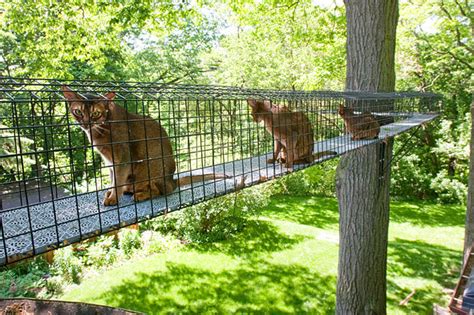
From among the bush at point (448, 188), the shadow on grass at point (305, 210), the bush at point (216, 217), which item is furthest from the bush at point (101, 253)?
the bush at point (448, 188)

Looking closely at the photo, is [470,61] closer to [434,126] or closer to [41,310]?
[434,126]

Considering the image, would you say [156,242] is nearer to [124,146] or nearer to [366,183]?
[366,183]

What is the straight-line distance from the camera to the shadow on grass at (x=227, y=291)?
515 centimetres

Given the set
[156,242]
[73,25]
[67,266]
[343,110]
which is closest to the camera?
[343,110]

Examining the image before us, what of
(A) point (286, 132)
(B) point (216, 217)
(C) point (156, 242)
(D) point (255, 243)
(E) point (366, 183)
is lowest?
(D) point (255, 243)

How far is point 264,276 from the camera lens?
6.16m

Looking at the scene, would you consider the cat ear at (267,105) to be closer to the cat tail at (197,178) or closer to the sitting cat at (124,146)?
the cat tail at (197,178)

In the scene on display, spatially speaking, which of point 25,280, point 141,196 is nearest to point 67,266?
point 25,280

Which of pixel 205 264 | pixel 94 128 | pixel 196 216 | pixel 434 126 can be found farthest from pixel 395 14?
pixel 434 126

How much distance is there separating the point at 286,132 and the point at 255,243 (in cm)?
539

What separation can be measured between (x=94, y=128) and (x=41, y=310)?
772mm

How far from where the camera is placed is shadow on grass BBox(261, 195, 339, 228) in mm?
10492

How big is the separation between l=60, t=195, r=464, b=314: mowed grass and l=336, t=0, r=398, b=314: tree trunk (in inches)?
57.4

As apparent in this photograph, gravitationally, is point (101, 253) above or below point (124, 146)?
below
